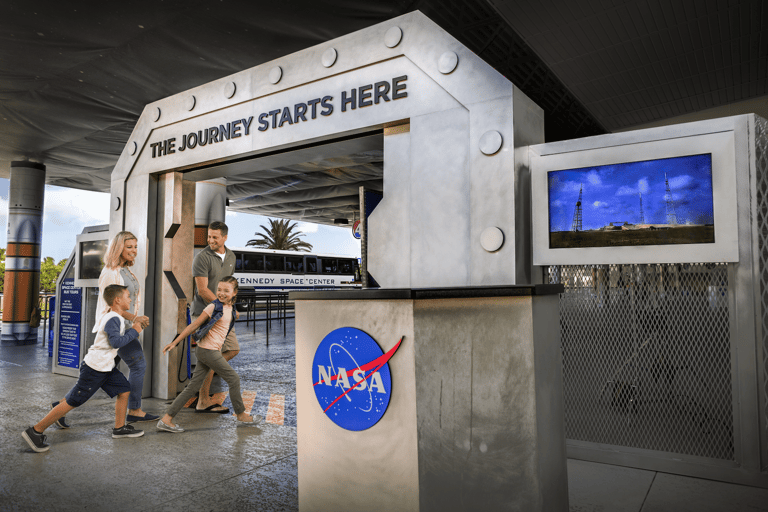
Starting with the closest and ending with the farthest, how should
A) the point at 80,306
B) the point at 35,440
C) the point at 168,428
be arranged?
1. the point at 35,440
2. the point at 168,428
3. the point at 80,306

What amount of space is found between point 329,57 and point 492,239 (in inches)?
103

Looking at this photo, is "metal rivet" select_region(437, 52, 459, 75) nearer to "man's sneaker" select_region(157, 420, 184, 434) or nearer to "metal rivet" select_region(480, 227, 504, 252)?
"metal rivet" select_region(480, 227, 504, 252)

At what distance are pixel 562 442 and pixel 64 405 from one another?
4.07 m

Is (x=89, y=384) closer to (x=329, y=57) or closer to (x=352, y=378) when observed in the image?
(x=352, y=378)

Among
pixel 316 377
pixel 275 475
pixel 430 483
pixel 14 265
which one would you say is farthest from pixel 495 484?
pixel 14 265

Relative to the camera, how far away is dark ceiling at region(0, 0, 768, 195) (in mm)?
5539

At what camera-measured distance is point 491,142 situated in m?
3.92

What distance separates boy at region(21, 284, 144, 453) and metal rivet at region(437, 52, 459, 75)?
11.4 feet

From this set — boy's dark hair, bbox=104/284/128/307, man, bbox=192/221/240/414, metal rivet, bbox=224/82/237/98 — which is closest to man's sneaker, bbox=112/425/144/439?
man, bbox=192/221/240/414

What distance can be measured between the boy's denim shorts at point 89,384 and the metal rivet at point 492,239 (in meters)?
3.49

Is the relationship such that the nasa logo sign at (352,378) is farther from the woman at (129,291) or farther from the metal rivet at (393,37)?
the metal rivet at (393,37)

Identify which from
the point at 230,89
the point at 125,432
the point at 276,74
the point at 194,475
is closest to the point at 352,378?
the point at 194,475

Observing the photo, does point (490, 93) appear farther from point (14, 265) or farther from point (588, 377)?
point (14, 265)

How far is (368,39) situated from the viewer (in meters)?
4.71
